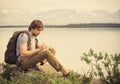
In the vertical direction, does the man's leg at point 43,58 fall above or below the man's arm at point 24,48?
below

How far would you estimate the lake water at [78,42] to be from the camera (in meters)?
2.77

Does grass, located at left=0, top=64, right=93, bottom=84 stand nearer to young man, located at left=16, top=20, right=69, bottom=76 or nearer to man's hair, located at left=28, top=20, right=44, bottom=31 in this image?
young man, located at left=16, top=20, right=69, bottom=76

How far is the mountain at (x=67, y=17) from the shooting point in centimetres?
278

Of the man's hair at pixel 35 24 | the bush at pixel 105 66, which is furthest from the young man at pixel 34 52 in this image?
the bush at pixel 105 66

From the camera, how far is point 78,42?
9.14 feet

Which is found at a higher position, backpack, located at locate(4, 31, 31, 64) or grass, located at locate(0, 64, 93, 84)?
backpack, located at locate(4, 31, 31, 64)

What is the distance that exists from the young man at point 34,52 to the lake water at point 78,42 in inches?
1.6

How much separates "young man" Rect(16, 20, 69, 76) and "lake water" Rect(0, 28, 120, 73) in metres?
0.04

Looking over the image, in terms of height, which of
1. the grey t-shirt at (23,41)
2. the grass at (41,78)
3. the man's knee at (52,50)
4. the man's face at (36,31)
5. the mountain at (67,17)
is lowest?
the grass at (41,78)

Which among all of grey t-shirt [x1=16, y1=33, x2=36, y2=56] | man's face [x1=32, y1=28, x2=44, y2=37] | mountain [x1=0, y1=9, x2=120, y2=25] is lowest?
grey t-shirt [x1=16, y1=33, x2=36, y2=56]

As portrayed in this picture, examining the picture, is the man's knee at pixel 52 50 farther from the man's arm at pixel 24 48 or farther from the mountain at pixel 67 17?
the mountain at pixel 67 17

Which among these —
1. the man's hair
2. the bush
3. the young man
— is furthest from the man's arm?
the bush

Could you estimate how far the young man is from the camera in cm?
275

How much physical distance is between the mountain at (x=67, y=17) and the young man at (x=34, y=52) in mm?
61
